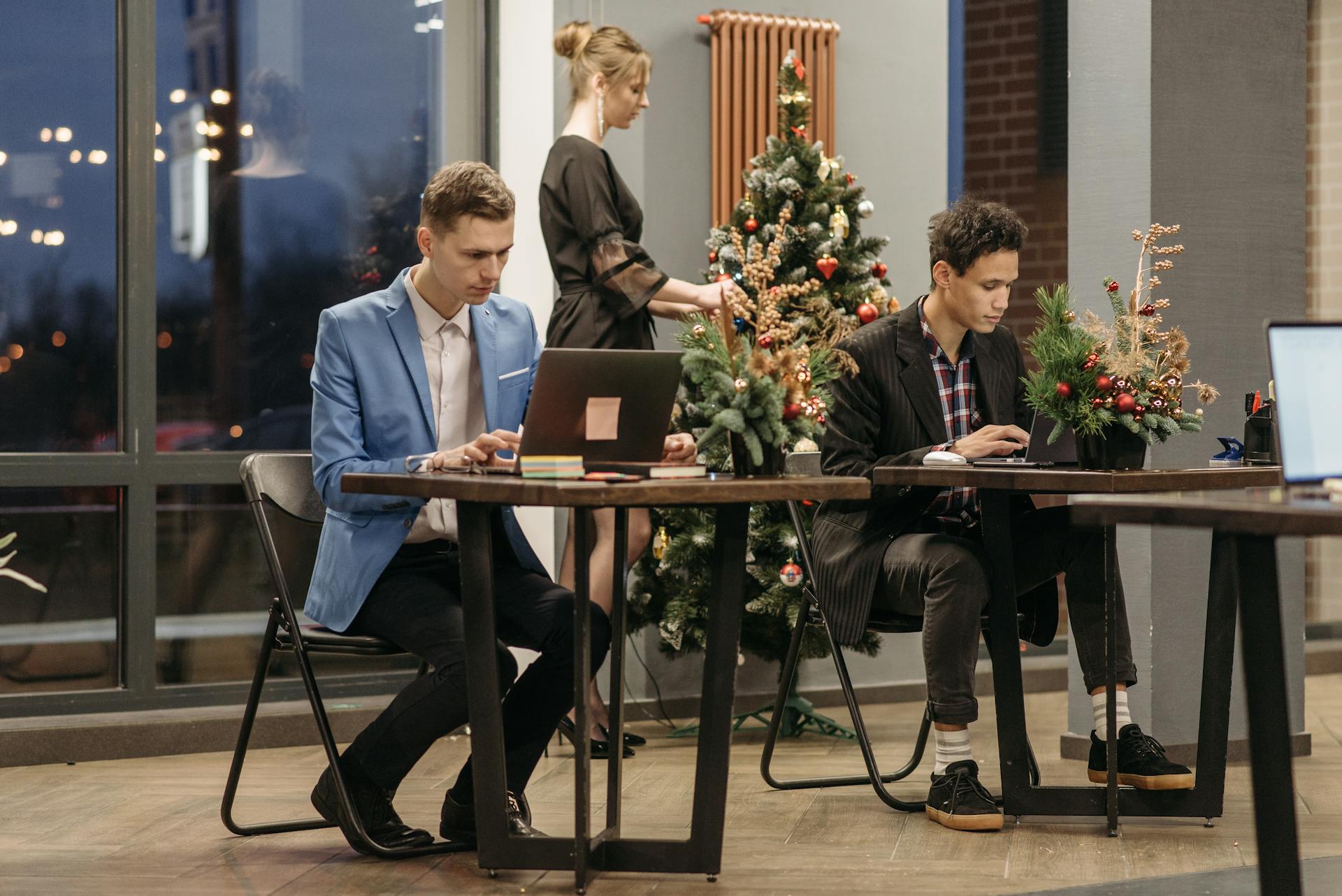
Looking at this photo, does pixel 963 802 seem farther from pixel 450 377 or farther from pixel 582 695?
pixel 450 377

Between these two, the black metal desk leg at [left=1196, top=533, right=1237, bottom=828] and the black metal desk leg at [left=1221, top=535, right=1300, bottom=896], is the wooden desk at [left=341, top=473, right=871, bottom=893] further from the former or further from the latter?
the black metal desk leg at [left=1196, top=533, right=1237, bottom=828]

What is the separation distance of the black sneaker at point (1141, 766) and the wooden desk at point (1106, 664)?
1.0 inches

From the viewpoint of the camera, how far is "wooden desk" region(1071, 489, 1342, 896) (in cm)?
212

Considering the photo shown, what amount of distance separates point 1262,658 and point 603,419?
118cm

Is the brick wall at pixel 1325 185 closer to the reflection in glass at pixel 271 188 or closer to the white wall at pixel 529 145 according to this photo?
the white wall at pixel 529 145

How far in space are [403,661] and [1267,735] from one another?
3253mm

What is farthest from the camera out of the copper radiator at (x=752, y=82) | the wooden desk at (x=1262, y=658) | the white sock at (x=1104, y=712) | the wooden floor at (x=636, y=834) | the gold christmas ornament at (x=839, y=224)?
the copper radiator at (x=752, y=82)

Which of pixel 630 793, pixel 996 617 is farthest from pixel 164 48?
pixel 996 617

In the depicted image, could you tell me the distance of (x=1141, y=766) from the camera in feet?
11.2

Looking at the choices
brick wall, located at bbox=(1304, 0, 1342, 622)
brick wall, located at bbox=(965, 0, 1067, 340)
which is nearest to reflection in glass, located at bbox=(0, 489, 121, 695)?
brick wall, located at bbox=(965, 0, 1067, 340)

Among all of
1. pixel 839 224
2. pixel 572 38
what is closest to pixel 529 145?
pixel 572 38

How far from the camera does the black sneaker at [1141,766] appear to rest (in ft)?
11.0

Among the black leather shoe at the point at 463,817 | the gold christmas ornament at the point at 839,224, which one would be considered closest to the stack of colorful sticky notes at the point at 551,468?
the black leather shoe at the point at 463,817

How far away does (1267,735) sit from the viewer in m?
2.21
